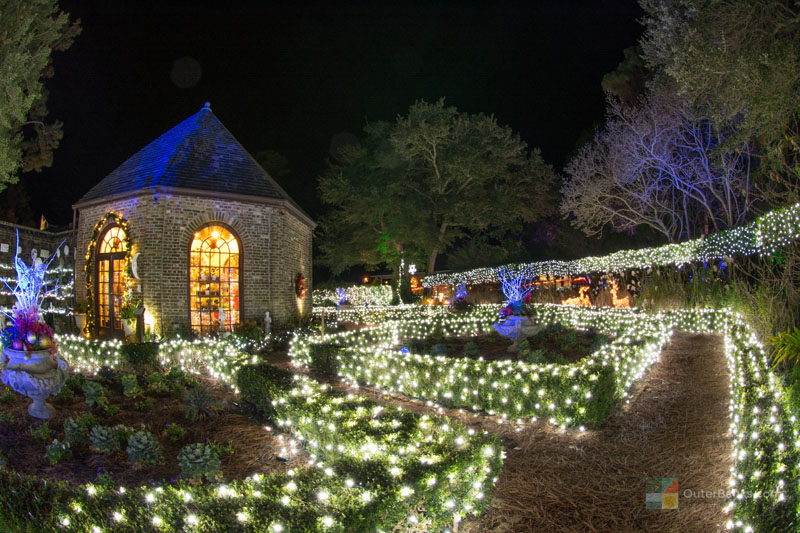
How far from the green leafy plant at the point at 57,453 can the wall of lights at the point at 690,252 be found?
487 inches

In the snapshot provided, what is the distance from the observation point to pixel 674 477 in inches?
177

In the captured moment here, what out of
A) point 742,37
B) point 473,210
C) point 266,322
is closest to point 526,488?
point 742,37

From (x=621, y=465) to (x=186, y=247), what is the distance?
11901 millimetres

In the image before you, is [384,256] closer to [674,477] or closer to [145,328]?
[145,328]

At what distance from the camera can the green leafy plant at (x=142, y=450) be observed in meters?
5.07

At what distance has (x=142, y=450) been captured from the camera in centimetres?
508

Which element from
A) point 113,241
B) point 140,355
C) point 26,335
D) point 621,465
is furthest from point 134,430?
point 113,241

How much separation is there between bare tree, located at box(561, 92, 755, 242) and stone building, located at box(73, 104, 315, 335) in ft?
51.6

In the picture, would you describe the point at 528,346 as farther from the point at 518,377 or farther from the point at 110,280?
the point at 110,280

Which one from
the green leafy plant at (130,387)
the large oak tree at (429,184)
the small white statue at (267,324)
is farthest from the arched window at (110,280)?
the large oak tree at (429,184)

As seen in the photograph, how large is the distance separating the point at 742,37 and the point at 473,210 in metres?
21.3

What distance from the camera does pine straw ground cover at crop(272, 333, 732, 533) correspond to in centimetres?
384

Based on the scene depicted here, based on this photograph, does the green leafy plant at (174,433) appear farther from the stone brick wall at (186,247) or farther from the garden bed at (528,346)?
the stone brick wall at (186,247)

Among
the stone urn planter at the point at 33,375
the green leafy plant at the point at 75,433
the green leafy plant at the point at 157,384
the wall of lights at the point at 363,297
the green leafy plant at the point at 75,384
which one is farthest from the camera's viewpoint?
the wall of lights at the point at 363,297
